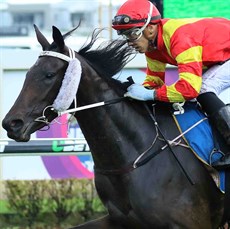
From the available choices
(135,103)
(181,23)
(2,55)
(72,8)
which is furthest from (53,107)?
(72,8)

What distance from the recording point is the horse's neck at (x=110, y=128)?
472 centimetres

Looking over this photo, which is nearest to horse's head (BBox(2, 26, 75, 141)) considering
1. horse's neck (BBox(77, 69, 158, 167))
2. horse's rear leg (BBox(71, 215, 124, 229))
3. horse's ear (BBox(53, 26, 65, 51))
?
horse's ear (BBox(53, 26, 65, 51))

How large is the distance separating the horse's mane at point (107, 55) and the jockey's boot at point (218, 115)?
0.56 meters

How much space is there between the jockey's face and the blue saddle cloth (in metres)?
0.48

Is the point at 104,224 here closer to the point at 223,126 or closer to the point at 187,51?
the point at 223,126

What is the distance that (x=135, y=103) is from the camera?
4.89 m

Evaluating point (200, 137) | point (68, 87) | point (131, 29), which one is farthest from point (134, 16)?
point (200, 137)

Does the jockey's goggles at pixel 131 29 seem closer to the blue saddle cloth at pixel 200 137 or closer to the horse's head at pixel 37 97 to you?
the horse's head at pixel 37 97

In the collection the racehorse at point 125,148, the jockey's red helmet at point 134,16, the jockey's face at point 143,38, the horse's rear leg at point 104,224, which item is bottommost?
the horse's rear leg at point 104,224

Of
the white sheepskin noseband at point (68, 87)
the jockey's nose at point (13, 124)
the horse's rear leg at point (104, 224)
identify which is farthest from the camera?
the horse's rear leg at point (104, 224)

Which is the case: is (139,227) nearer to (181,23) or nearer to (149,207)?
(149,207)

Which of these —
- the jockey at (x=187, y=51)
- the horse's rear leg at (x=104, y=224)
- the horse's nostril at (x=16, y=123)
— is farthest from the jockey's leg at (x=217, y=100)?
the horse's nostril at (x=16, y=123)

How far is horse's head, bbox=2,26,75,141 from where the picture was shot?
4.43 meters

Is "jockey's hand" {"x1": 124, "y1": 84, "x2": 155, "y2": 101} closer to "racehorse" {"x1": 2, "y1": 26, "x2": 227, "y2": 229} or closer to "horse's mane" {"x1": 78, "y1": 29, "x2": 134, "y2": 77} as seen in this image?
"racehorse" {"x1": 2, "y1": 26, "x2": 227, "y2": 229}
